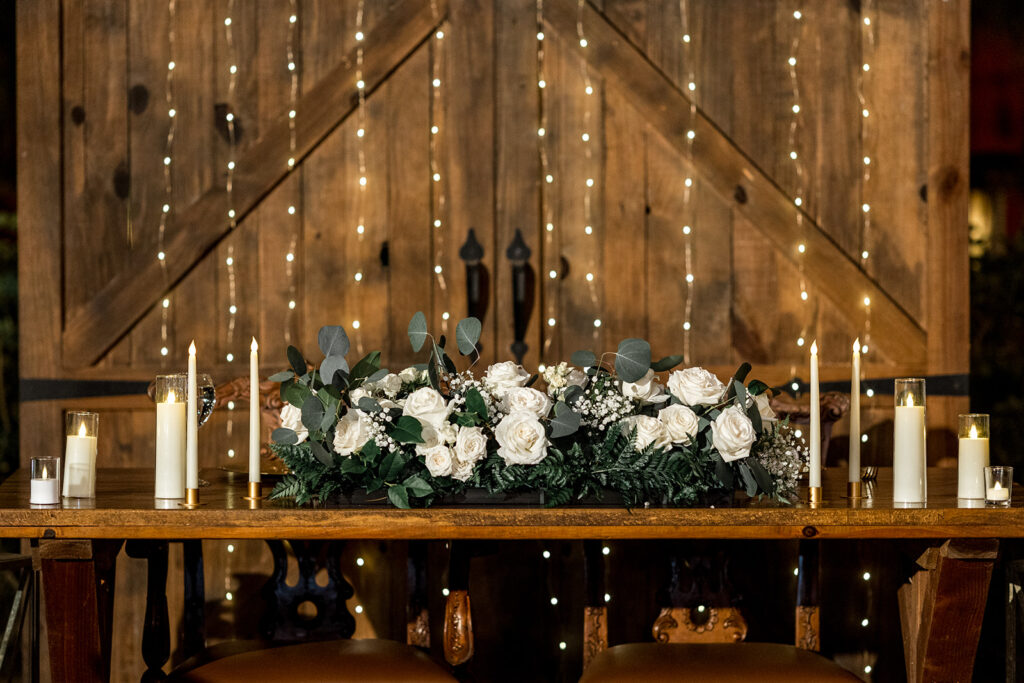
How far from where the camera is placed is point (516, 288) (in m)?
2.89

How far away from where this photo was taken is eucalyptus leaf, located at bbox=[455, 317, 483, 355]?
5.56 feet

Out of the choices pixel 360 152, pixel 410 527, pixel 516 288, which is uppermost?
pixel 360 152

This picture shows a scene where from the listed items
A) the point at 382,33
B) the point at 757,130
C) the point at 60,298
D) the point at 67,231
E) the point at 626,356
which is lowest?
the point at 626,356

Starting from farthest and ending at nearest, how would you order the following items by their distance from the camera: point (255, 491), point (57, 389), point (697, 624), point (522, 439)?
point (57, 389) < point (697, 624) < point (255, 491) < point (522, 439)

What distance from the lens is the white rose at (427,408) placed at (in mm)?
1608

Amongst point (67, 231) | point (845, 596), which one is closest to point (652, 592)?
point (845, 596)

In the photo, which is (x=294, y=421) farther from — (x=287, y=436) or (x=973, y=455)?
(x=973, y=455)

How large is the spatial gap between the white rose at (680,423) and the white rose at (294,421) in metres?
0.59

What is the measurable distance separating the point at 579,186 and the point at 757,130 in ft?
1.80

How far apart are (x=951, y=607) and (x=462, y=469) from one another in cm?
84

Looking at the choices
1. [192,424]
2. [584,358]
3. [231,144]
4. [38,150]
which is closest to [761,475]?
[584,358]

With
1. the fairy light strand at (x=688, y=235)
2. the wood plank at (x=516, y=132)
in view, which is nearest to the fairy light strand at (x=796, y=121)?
the fairy light strand at (x=688, y=235)

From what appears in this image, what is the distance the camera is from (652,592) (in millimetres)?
2898

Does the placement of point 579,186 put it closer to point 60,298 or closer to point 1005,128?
point 60,298
